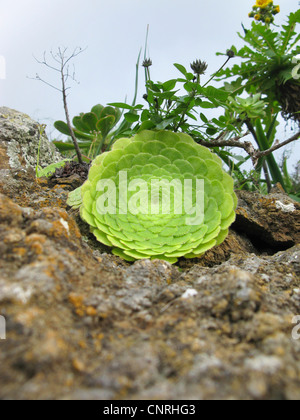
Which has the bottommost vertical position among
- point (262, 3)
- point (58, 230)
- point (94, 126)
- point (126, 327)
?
point (126, 327)

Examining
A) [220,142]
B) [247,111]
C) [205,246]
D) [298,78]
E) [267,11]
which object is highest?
[267,11]

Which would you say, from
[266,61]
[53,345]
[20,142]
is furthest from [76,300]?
[266,61]

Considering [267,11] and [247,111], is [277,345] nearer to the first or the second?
[247,111]

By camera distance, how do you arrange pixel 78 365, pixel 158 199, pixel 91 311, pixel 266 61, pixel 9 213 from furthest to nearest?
pixel 266 61 → pixel 158 199 → pixel 9 213 → pixel 91 311 → pixel 78 365

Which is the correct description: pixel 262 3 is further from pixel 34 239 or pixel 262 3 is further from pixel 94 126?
pixel 34 239

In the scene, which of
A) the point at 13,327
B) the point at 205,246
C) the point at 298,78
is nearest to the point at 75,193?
the point at 205,246

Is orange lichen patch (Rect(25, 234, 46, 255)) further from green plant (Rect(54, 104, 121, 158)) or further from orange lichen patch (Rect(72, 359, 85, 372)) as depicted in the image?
green plant (Rect(54, 104, 121, 158))

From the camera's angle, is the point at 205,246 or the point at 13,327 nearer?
the point at 13,327
